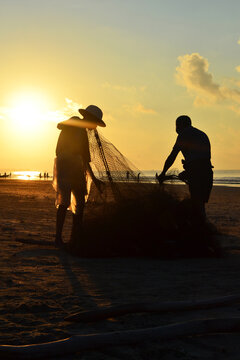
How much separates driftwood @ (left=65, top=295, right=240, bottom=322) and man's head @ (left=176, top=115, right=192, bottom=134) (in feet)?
12.5

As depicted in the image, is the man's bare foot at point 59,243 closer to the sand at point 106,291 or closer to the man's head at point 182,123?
the sand at point 106,291

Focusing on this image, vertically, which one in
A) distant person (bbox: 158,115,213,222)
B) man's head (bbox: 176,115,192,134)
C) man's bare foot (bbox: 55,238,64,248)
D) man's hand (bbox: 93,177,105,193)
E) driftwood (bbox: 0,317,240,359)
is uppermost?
man's head (bbox: 176,115,192,134)

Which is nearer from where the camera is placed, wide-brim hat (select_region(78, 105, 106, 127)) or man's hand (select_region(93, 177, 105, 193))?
man's hand (select_region(93, 177, 105, 193))

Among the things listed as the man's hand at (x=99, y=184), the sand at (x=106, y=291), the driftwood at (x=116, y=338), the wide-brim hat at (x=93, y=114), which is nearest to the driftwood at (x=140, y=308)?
the sand at (x=106, y=291)

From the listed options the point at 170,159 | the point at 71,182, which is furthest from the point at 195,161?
the point at 71,182

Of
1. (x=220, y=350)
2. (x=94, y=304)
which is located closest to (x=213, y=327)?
(x=220, y=350)

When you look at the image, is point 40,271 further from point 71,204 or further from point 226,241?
point 226,241

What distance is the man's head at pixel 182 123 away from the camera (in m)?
6.92

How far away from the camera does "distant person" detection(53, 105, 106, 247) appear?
664 centimetres

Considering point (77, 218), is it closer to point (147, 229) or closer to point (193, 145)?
point (147, 229)

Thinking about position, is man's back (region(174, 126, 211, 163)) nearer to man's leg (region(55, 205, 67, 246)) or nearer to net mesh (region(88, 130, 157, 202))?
net mesh (region(88, 130, 157, 202))

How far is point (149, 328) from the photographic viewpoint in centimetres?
295

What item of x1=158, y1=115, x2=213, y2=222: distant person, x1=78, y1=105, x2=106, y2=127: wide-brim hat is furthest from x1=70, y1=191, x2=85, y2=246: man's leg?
x1=158, y1=115, x2=213, y2=222: distant person

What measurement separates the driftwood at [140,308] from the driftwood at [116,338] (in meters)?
0.44
